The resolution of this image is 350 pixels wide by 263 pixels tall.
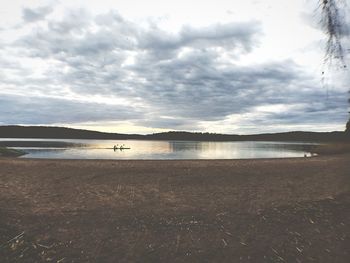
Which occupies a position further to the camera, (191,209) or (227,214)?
(191,209)

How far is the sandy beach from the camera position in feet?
25.6

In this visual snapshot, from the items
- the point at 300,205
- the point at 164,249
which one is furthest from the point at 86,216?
the point at 300,205

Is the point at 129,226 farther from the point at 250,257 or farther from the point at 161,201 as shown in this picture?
the point at 250,257

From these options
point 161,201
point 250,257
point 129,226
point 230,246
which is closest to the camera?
point 250,257

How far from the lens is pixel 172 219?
1003 centimetres

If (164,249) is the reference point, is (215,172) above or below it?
above

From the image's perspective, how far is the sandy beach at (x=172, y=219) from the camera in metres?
7.79

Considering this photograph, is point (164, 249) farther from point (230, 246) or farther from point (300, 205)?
point (300, 205)

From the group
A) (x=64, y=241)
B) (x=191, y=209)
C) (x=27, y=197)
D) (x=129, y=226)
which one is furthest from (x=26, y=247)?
(x=191, y=209)

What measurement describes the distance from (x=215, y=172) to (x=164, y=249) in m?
10.9

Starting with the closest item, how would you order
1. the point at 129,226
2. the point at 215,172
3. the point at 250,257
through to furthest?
the point at 250,257
the point at 129,226
the point at 215,172

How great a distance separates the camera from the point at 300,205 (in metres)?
11.3

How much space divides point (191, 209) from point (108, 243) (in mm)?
3748

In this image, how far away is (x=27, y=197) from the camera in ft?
39.8
